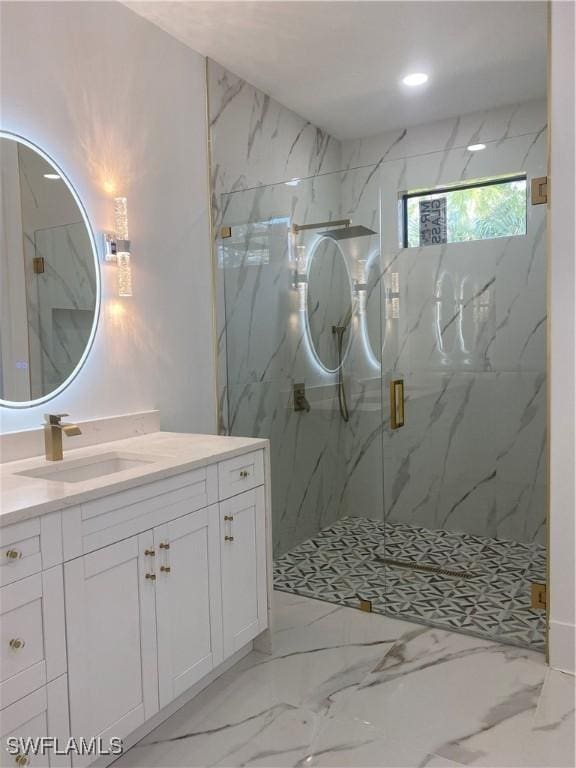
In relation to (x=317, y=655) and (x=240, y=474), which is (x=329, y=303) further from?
(x=317, y=655)

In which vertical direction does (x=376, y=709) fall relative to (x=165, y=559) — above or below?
below

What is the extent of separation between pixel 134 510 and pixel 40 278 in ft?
3.22

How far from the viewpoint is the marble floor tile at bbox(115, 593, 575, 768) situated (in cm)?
180

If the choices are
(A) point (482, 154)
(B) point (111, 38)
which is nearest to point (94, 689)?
(B) point (111, 38)

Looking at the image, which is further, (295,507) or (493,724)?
(295,507)

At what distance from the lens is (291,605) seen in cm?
288

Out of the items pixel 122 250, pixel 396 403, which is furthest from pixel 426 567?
pixel 122 250

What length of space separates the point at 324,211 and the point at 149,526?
2235 mm

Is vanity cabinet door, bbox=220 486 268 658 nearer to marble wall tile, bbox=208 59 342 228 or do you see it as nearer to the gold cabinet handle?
the gold cabinet handle

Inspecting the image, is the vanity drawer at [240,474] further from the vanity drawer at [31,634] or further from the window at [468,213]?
the window at [468,213]

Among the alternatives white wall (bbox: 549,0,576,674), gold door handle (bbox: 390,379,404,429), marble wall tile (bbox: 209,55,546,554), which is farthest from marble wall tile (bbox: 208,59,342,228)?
white wall (bbox: 549,0,576,674)

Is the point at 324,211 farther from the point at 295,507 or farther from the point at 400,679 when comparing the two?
the point at 400,679

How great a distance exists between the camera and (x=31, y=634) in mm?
1455

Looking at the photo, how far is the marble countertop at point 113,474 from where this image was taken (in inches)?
59.2
